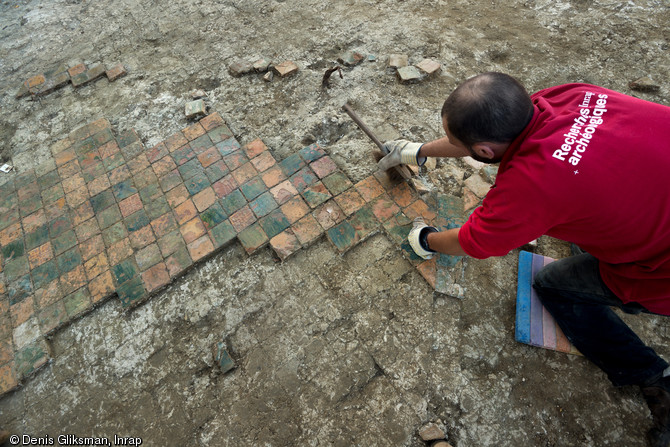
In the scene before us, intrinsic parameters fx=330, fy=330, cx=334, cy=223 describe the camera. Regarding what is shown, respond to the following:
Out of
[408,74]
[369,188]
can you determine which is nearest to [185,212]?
[369,188]

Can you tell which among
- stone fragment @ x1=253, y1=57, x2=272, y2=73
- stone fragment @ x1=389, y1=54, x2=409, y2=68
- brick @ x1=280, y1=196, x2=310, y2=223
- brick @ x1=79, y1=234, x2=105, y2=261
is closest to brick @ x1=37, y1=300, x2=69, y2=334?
brick @ x1=79, y1=234, x2=105, y2=261

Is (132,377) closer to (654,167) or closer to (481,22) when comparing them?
(654,167)

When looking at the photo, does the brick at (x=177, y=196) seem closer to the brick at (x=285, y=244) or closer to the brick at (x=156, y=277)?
the brick at (x=156, y=277)

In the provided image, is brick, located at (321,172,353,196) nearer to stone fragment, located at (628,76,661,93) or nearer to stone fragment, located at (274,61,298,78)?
A: stone fragment, located at (274,61,298,78)

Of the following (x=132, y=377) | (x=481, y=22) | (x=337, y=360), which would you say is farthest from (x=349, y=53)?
(x=132, y=377)

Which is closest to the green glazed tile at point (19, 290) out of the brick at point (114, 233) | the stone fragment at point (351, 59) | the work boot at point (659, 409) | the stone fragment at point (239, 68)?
the brick at point (114, 233)

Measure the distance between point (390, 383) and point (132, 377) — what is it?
1.85 meters

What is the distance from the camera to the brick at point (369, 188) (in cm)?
288

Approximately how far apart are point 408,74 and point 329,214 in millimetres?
1963

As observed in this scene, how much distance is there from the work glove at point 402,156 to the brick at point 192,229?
1.64 m

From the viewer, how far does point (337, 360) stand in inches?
91.7

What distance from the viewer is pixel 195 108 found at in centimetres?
356

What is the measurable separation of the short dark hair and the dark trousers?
1.17 m

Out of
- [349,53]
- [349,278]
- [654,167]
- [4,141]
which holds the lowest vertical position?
[349,278]
